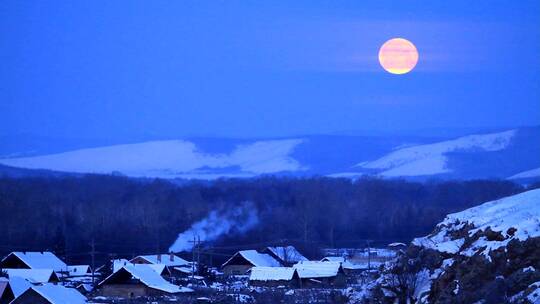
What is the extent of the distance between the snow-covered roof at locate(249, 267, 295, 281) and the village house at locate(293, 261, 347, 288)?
1.42ft

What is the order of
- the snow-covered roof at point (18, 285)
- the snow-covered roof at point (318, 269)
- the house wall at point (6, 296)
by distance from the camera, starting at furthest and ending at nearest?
the snow-covered roof at point (318, 269), the snow-covered roof at point (18, 285), the house wall at point (6, 296)

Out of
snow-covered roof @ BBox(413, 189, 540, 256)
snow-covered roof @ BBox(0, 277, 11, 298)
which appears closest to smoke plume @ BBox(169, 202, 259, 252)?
snow-covered roof @ BBox(0, 277, 11, 298)

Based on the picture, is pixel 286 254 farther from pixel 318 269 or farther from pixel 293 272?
pixel 293 272

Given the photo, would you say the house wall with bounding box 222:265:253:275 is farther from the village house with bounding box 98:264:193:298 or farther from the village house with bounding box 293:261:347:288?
the village house with bounding box 98:264:193:298

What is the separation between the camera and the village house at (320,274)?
4099 centimetres

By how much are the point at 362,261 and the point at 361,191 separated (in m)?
30.2

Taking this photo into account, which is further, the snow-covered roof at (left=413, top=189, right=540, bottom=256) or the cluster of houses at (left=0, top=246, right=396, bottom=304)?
the cluster of houses at (left=0, top=246, right=396, bottom=304)

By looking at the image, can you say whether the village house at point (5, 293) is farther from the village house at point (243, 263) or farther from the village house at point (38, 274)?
the village house at point (243, 263)

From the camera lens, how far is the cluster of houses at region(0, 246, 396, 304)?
33.7 meters

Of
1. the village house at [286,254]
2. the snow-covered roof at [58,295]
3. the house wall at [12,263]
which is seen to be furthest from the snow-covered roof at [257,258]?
the snow-covered roof at [58,295]

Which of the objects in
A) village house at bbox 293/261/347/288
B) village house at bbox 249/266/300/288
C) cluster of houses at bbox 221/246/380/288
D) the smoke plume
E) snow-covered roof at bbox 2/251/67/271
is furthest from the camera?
the smoke plume

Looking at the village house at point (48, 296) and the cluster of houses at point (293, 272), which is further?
the cluster of houses at point (293, 272)

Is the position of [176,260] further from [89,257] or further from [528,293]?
[528,293]

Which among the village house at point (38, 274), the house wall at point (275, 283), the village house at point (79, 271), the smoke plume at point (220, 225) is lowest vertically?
the house wall at point (275, 283)
